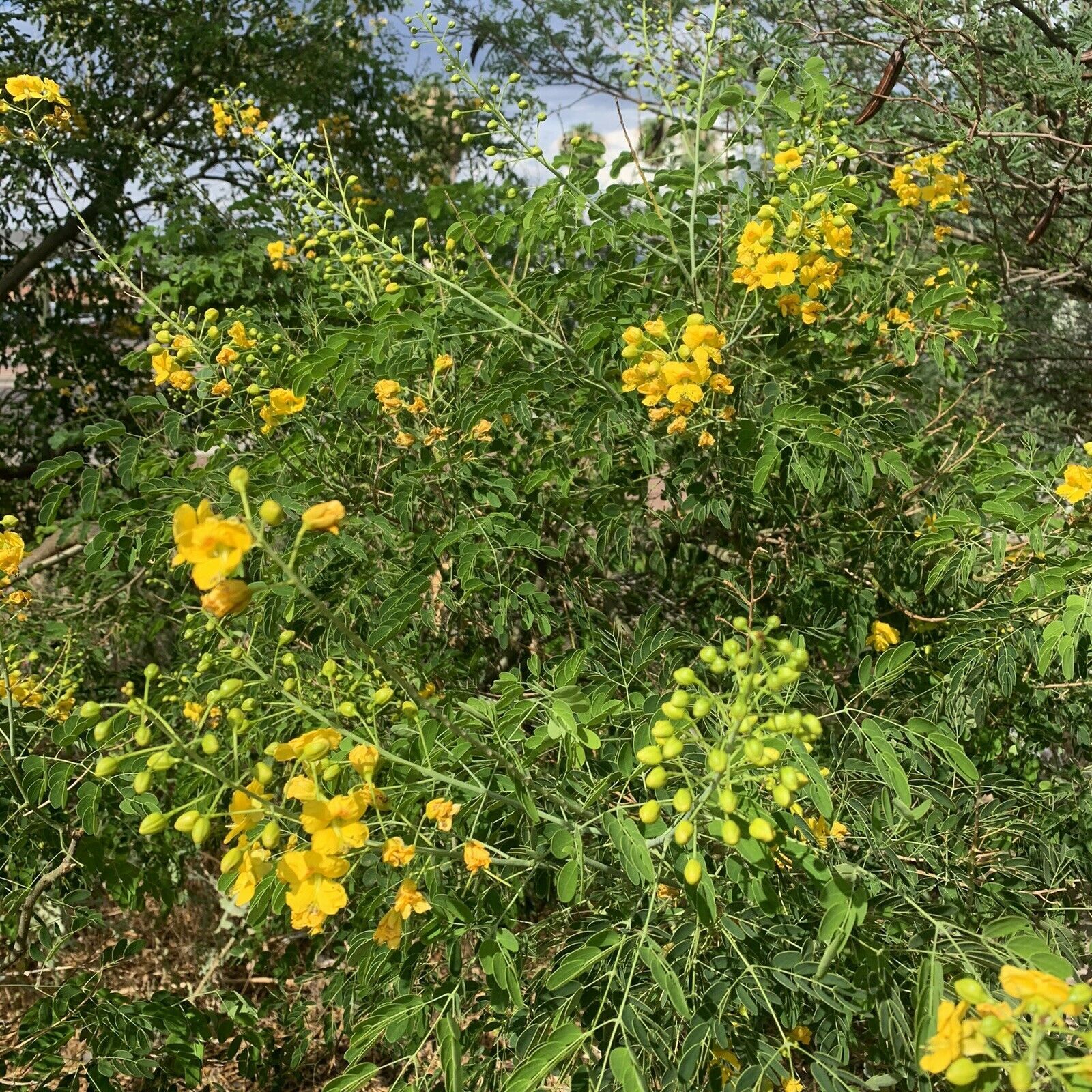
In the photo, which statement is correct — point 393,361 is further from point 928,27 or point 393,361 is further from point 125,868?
point 928,27

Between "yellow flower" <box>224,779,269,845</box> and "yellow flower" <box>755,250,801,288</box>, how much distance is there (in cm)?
138

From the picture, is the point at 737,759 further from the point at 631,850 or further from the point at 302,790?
the point at 302,790

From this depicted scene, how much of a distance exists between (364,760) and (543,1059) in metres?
0.48

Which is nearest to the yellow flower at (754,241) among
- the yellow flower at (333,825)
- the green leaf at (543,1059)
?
the yellow flower at (333,825)

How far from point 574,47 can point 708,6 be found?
127cm

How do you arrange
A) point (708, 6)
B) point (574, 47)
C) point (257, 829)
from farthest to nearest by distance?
point (574, 47), point (708, 6), point (257, 829)

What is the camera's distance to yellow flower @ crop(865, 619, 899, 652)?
7.00 feet

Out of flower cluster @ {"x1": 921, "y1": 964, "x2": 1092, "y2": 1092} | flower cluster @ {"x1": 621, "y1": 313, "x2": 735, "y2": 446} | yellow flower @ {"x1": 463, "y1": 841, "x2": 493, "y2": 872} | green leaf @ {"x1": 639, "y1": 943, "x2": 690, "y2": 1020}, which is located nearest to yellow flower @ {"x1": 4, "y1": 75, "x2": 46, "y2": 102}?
flower cluster @ {"x1": 621, "y1": 313, "x2": 735, "y2": 446}

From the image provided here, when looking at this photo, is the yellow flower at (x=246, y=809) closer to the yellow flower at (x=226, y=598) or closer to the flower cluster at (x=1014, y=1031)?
the yellow flower at (x=226, y=598)

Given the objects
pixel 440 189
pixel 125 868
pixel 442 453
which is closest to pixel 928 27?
pixel 440 189

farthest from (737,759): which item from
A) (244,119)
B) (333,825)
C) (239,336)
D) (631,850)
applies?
(244,119)

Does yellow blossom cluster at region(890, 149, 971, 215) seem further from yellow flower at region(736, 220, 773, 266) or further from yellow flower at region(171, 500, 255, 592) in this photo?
yellow flower at region(171, 500, 255, 592)

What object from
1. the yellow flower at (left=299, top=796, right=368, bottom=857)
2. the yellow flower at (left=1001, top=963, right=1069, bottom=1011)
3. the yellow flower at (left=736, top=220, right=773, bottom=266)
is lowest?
the yellow flower at (left=299, top=796, right=368, bottom=857)

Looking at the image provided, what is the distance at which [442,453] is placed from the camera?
6.83ft
